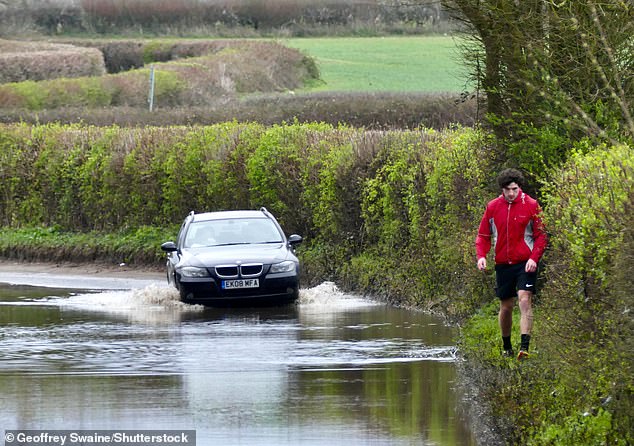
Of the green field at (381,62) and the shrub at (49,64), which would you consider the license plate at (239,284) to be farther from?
the green field at (381,62)

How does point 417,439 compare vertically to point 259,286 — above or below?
above

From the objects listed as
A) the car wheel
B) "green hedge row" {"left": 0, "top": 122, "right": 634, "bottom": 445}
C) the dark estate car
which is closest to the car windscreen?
the dark estate car

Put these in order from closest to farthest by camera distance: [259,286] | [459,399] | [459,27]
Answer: [459,399] < [459,27] < [259,286]

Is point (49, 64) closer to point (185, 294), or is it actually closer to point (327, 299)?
point (327, 299)

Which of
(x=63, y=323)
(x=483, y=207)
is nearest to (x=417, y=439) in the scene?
(x=483, y=207)

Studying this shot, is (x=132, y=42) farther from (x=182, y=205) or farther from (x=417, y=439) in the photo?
(x=417, y=439)

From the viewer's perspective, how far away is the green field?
2990 inches

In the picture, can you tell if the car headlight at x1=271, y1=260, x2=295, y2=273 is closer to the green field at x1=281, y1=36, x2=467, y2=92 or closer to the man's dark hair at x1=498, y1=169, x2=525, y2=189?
the man's dark hair at x1=498, y1=169, x2=525, y2=189

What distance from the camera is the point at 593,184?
11727mm

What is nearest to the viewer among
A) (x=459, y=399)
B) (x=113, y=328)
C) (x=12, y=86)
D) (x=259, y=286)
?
(x=459, y=399)

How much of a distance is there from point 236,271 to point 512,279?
7600 millimetres

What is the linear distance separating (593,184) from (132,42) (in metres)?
63.9

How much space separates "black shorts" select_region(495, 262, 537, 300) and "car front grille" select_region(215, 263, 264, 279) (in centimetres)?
734

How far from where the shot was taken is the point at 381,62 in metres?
84.4
